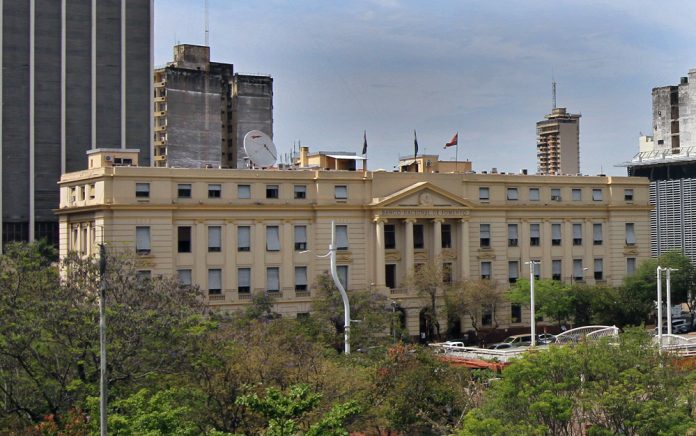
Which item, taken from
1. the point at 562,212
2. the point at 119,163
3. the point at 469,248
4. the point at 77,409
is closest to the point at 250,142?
the point at 119,163

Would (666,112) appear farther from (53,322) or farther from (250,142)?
(53,322)

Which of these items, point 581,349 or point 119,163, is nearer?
point 581,349

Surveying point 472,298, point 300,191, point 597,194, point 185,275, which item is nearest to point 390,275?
point 472,298

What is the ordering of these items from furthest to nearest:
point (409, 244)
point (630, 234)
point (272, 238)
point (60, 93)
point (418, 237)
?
point (60, 93) → point (630, 234) → point (418, 237) → point (409, 244) → point (272, 238)

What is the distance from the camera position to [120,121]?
139125 millimetres

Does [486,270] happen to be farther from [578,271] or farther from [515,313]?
[578,271]

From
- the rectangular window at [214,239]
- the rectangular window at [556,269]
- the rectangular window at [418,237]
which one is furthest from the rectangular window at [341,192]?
the rectangular window at [556,269]

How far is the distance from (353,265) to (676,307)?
33.6m

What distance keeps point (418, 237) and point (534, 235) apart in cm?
1101

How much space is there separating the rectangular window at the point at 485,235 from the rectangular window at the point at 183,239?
25.0 m

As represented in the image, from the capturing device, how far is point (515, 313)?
341ft

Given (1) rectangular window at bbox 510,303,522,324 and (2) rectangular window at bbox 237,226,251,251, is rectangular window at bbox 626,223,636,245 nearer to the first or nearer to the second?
(1) rectangular window at bbox 510,303,522,324

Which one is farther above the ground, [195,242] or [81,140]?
[81,140]

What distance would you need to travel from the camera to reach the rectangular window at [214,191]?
92.8m
